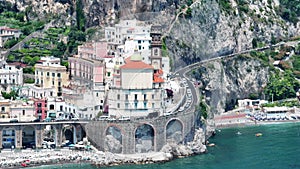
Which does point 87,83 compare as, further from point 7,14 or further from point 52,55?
point 7,14

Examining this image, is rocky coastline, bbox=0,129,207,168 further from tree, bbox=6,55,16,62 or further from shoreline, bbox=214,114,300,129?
tree, bbox=6,55,16,62

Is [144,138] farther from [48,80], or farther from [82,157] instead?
Answer: [48,80]

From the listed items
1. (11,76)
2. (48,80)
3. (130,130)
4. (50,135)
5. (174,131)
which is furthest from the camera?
(11,76)

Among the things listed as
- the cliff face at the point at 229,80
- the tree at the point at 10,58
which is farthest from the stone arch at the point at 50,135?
the cliff face at the point at 229,80

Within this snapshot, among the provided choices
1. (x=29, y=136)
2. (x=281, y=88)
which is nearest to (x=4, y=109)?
(x=29, y=136)

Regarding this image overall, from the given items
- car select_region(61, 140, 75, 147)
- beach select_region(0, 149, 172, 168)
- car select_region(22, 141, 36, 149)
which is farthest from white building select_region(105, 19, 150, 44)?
beach select_region(0, 149, 172, 168)

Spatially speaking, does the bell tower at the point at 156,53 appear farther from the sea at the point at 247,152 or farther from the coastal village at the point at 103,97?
the sea at the point at 247,152

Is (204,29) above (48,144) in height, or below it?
above
